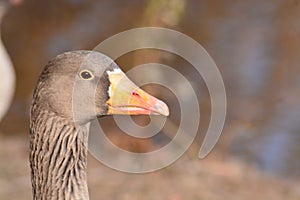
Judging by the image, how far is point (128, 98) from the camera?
3574mm

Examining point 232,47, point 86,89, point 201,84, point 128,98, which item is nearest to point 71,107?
point 86,89

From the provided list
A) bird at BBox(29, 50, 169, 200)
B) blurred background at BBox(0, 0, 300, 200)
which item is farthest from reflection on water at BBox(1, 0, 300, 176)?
bird at BBox(29, 50, 169, 200)

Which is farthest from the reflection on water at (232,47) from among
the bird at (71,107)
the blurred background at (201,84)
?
the bird at (71,107)

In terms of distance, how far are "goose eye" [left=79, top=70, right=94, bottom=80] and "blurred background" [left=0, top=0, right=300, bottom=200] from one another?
3.75m

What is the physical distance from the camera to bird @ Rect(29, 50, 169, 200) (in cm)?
357

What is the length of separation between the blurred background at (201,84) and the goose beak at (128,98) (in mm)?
3793

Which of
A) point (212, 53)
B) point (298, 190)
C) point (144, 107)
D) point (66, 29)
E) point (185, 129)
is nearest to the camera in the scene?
point (144, 107)

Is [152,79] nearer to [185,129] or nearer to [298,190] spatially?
[185,129]

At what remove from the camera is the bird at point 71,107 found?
3.57 meters

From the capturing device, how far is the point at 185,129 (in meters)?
8.22

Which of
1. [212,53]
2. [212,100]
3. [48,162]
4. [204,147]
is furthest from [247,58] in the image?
[48,162]

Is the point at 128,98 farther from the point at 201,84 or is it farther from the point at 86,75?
the point at 201,84

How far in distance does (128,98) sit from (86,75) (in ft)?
0.71

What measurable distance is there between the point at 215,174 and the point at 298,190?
820 millimetres
